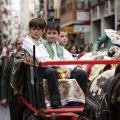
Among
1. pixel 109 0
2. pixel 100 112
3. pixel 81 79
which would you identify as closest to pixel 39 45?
pixel 81 79

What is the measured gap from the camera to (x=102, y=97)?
3.90 meters

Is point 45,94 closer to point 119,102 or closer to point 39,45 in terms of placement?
point 39,45

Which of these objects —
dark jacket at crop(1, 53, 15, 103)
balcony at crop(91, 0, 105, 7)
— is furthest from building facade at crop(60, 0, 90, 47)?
dark jacket at crop(1, 53, 15, 103)

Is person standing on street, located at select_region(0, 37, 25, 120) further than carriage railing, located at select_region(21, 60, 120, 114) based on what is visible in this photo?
Yes

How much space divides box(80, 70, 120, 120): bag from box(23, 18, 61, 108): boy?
0.93 meters

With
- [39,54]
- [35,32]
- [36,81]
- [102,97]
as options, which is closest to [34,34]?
[35,32]

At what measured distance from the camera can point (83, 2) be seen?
41.6 metres

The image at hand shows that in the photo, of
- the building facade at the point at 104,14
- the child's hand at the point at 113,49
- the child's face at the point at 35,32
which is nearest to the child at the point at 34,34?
the child's face at the point at 35,32

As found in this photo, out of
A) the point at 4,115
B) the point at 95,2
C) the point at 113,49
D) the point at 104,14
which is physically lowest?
the point at 4,115

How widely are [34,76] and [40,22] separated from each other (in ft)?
3.89

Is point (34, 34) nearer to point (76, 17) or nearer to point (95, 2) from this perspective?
point (95, 2)

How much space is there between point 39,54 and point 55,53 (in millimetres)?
344

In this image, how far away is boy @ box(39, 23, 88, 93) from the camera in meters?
5.77

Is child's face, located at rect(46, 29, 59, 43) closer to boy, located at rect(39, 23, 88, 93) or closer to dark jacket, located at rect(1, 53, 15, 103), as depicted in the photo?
boy, located at rect(39, 23, 88, 93)
